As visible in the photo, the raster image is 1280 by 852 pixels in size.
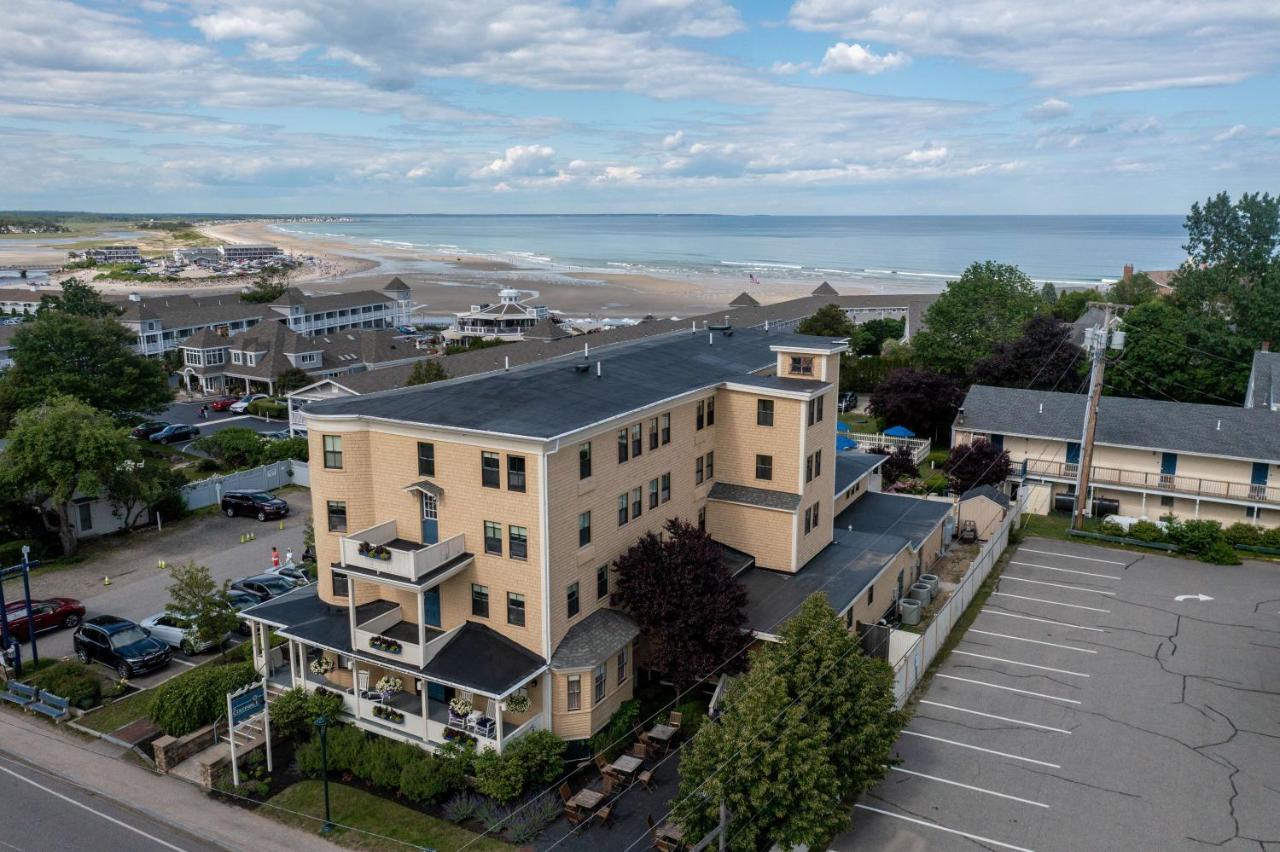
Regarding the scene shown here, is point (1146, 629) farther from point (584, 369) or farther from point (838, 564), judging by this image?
point (584, 369)

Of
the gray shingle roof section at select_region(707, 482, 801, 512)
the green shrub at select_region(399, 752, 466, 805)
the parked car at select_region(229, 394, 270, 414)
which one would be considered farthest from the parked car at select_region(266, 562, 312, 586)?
the parked car at select_region(229, 394, 270, 414)

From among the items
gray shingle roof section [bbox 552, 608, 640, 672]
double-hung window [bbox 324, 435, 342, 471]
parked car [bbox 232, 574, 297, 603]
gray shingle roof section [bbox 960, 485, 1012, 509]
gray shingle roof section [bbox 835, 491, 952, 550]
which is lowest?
parked car [bbox 232, 574, 297, 603]

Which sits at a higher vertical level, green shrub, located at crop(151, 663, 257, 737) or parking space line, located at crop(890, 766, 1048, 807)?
green shrub, located at crop(151, 663, 257, 737)

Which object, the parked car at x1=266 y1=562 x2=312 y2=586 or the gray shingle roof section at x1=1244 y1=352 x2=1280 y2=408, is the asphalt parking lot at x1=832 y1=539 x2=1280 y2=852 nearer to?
the gray shingle roof section at x1=1244 y1=352 x2=1280 y2=408

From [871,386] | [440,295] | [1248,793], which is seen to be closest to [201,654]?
[1248,793]

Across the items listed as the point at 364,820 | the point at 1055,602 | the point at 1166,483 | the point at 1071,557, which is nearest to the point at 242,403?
the point at 364,820

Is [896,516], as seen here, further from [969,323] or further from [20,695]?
[969,323]
